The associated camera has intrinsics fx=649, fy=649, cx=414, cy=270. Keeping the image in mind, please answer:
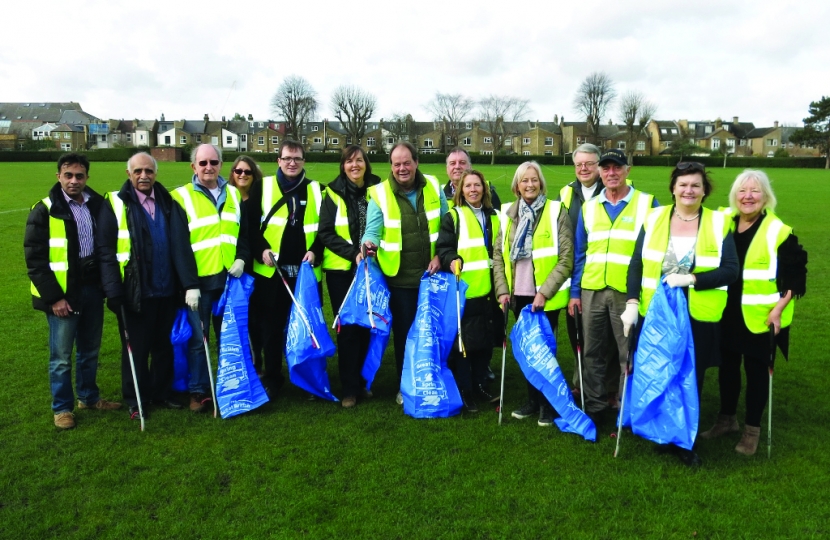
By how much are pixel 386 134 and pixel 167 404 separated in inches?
3703

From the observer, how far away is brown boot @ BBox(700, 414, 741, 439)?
5.12m

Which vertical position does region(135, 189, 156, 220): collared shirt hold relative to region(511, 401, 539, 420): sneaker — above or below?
above

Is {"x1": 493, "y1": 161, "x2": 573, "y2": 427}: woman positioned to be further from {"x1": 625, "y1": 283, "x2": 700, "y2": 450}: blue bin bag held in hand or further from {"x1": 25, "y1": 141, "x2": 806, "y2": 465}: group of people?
{"x1": 625, "y1": 283, "x2": 700, "y2": 450}: blue bin bag held in hand

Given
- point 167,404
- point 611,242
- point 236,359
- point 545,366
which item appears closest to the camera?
point 611,242

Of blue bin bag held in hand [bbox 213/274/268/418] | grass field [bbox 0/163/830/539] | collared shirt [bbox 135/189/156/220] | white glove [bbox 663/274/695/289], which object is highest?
collared shirt [bbox 135/189/156/220]

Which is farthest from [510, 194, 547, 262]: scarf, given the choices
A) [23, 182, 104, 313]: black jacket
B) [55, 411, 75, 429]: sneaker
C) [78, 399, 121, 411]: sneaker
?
[55, 411, 75, 429]: sneaker

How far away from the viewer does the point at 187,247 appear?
5.51 meters

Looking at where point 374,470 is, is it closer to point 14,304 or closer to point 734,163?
point 14,304

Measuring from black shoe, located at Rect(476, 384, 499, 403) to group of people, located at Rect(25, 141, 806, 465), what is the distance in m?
0.01

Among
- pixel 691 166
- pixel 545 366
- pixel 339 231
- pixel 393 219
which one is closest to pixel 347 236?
pixel 339 231

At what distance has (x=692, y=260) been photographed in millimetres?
4566

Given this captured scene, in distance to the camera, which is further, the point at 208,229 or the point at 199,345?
the point at 199,345

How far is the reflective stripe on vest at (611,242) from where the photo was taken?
4980 millimetres

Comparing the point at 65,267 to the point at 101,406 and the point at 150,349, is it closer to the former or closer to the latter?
the point at 150,349
